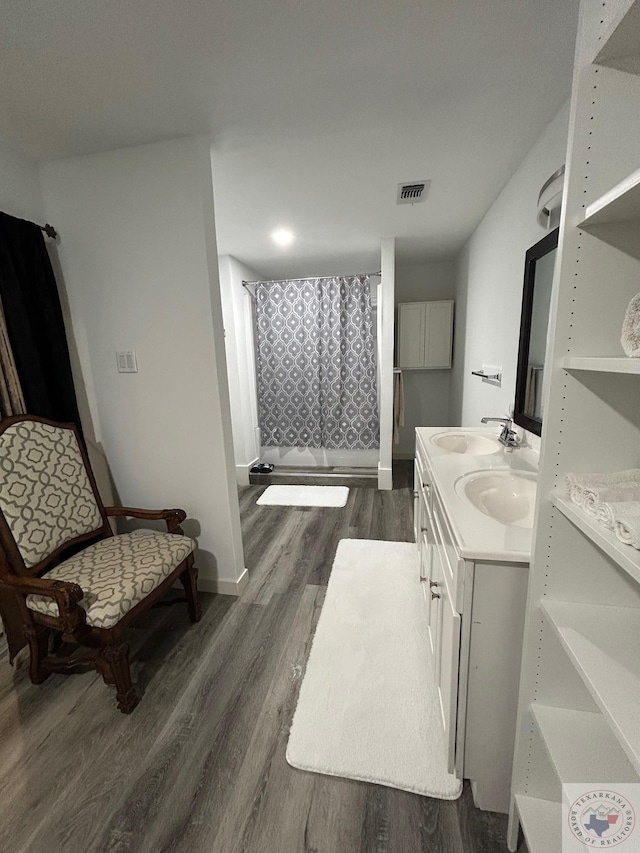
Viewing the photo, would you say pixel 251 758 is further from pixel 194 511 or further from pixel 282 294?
pixel 282 294

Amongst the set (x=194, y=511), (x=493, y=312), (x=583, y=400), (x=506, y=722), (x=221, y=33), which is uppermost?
(x=221, y=33)

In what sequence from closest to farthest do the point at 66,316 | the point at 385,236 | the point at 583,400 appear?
the point at 583,400 → the point at 66,316 → the point at 385,236

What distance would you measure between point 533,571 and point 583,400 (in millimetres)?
419

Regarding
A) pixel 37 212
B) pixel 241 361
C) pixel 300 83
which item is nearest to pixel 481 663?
pixel 300 83

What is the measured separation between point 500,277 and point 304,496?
2458 mm

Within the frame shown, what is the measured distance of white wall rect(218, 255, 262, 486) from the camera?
3467 mm

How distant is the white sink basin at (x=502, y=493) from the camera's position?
1.29m

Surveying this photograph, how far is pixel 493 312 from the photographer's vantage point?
2223 millimetres

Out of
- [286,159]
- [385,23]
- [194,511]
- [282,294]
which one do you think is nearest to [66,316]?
[194,511]

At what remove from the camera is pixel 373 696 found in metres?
1.36

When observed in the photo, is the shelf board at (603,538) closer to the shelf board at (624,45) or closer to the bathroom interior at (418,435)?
the bathroom interior at (418,435)

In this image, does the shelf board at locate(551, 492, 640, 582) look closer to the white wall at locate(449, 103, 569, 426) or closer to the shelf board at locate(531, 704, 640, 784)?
the shelf board at locate(531, 704, 640, 784)

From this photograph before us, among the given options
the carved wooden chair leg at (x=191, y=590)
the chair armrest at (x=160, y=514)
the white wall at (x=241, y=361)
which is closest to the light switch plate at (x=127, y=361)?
the chair armrest at (x=160, y=514)

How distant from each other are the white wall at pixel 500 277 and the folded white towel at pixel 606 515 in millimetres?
1401
